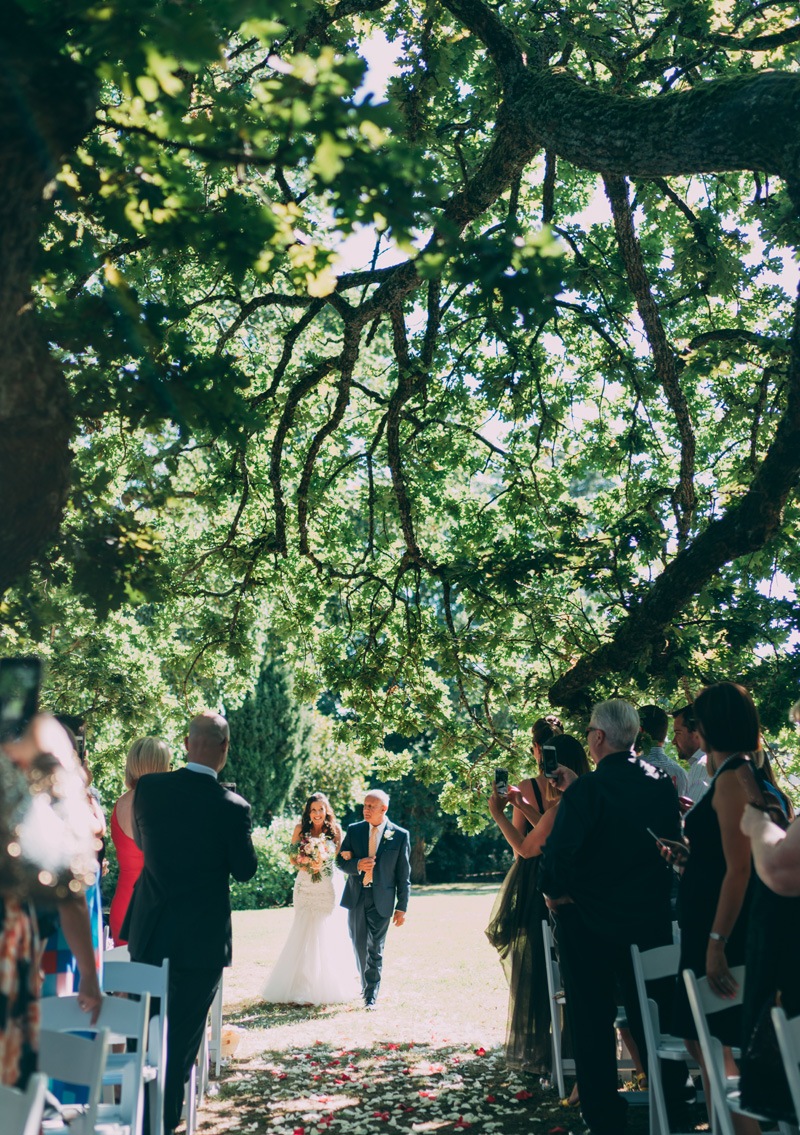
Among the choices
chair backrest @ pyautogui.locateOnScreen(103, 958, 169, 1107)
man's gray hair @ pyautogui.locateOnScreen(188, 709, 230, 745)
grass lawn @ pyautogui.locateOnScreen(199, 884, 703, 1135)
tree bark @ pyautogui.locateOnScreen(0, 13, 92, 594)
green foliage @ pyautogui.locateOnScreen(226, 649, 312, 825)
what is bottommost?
grass lawn @ pyautogui.locateOnScreen(199, 884, 703, 1135)

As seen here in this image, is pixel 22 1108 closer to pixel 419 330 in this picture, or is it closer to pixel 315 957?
pixel 315 957

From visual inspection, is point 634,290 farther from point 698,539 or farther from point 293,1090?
point 293,1090

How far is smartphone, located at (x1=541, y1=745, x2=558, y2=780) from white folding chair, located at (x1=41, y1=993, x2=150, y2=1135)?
10.2 feet

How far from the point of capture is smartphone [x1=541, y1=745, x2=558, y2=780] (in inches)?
273

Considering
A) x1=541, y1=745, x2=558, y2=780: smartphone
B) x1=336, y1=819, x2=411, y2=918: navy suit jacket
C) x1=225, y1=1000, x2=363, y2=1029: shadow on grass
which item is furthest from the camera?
x1=336, y1=819, x2=411, y2=918: navy suit jacket

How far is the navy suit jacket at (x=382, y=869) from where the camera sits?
1219 cm

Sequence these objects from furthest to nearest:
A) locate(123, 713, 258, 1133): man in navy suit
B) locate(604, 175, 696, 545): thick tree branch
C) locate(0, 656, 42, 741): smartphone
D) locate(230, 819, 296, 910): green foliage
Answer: locate(230, 819, 296, 910): green foliage < locate(604, 175, 696, 545): thick tree branch < locate(123, 713, 258, 1133): man in navy suit < locate(0, 656, 42, 741): smartphone

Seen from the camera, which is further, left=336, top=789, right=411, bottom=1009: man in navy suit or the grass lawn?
left=336, top=789, right=411, bottom=1009: man in navy suit

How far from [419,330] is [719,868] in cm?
918

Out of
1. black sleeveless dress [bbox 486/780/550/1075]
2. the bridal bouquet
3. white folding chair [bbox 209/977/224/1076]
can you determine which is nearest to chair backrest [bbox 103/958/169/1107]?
black sleeveless dress [bbox 486/780/550/1075]

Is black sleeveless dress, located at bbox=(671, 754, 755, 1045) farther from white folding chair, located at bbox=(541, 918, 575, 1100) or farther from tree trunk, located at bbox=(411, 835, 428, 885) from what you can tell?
tree trunk, located at bbox=(411, 835, 428, 885)

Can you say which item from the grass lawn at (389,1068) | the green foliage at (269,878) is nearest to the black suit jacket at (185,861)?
the grass lawn at (389,1068)

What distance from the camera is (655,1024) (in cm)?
498

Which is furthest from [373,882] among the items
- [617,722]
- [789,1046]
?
[789,1046]
